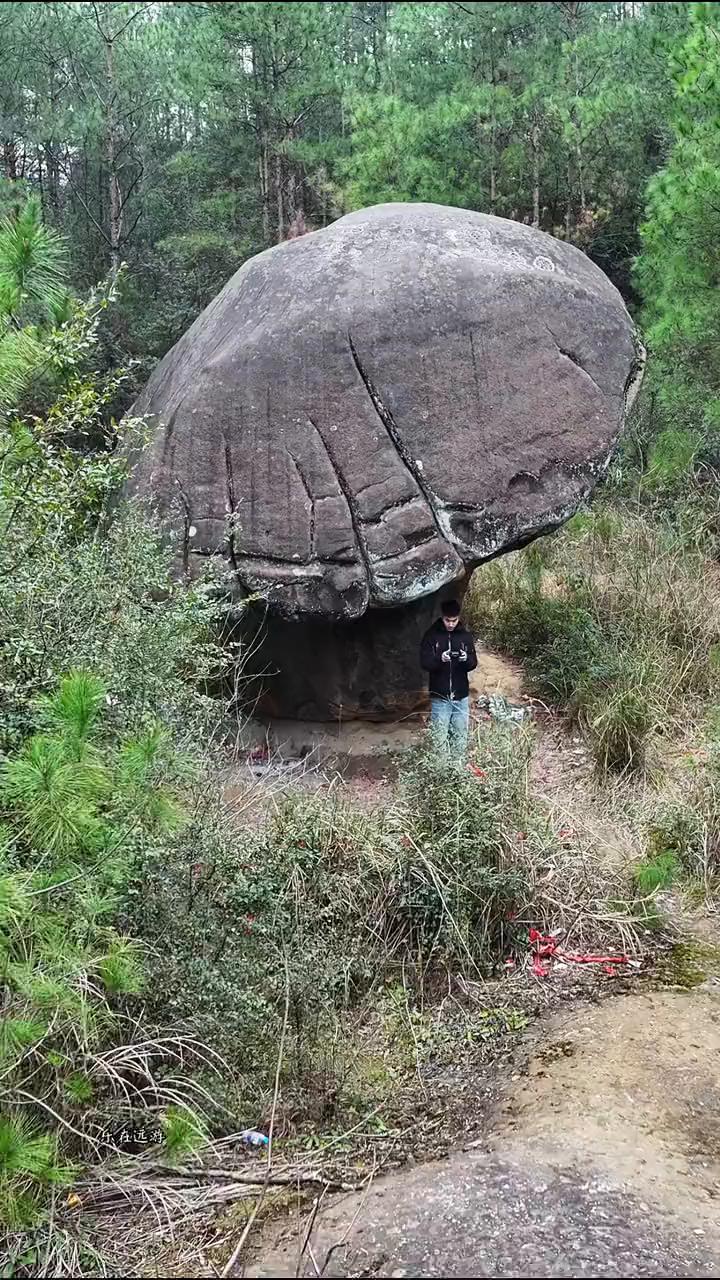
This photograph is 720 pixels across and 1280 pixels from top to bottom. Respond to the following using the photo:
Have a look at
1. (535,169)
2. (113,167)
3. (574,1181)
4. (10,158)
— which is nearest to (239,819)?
(574,1181)

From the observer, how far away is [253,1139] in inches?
104

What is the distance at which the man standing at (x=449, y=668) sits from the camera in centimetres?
487

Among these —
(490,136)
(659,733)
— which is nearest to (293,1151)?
(659,733)

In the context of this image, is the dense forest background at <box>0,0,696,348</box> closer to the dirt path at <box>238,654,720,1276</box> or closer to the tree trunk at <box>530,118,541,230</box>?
the tree trunk at <box>530,118,541,230</box>

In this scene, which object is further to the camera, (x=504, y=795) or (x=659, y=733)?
(x=659, y=733)

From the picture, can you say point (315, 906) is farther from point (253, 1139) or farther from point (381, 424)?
point (381, 424)

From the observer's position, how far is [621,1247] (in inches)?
87.8

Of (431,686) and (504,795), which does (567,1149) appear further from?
(431,686)

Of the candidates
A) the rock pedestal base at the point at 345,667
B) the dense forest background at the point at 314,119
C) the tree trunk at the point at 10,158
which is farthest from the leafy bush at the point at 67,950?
the tree trunk at the point at 10,158

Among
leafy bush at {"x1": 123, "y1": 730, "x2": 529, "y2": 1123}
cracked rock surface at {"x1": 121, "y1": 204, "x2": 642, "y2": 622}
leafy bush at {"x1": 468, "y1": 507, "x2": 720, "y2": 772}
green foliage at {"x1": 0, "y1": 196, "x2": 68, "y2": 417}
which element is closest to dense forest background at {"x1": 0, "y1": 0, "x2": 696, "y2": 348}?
leafy bush at {"x1": 468, "y1": 507, "x2": 720, "y2": 772}

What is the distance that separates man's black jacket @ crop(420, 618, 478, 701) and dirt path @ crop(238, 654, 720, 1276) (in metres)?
1.78

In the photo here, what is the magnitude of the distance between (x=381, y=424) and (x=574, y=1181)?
10.9ft

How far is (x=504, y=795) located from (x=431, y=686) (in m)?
1.15

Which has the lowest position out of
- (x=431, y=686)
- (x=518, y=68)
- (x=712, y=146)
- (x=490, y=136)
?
(x=431, y=686)
